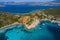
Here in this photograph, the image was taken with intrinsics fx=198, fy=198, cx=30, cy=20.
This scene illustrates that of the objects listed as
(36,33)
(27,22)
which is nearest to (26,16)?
(27,22)

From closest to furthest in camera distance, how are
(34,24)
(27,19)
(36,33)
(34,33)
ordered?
1. (36,33)
2. (34,33)
3. (27,19)
4. (34,24)

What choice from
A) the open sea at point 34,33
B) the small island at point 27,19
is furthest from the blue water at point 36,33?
the small island at point 27,19

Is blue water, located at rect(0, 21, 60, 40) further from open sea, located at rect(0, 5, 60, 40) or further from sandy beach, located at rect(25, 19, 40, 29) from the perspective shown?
sandy beach, located at rect(25, 19, 40, 29)

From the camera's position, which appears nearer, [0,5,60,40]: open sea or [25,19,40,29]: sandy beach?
[0,5,60,40]: open sea

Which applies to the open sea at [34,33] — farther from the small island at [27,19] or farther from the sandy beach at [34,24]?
the small island at [27,19]

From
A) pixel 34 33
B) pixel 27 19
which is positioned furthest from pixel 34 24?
pixel 34 33

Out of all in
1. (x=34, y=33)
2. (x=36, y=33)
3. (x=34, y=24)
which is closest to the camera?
(x=36, y=33)

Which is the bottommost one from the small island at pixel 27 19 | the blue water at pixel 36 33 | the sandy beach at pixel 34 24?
the blue water at pixel 36 33

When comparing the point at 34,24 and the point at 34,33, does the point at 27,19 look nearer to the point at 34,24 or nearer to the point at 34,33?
the point at 34,24

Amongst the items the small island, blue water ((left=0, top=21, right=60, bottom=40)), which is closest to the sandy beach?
the small island
